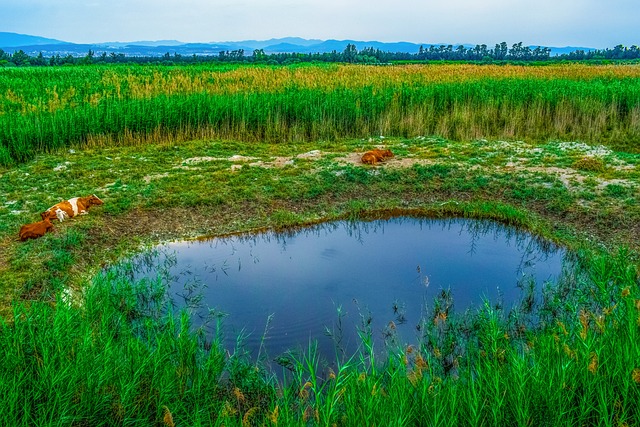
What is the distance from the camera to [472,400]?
2.25 meters

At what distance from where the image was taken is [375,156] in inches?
326

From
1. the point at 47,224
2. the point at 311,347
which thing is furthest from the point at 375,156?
the point at 311,347

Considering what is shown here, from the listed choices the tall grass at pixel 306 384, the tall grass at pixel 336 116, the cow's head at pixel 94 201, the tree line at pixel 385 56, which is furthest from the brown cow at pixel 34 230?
the tree line at pixel 385 56

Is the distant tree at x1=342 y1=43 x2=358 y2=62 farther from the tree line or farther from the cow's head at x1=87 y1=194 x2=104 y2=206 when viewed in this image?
the cow's head at x1=87 y1=194 x2=104 y2=206

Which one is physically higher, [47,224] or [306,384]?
[306,384]

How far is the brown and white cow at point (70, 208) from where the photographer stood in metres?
5.71

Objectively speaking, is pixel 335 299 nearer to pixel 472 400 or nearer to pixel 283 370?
pixel 283 370

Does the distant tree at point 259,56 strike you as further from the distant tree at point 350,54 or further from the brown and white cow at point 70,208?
the brown and white cow at point 70,208

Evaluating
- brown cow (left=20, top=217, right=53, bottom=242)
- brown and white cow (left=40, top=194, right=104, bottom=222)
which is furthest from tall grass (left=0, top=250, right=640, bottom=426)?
brown and white cow (left=40, top=194, right=104, bottom=222)

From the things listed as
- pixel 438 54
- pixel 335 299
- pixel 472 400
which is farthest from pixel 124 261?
pixel 438 54

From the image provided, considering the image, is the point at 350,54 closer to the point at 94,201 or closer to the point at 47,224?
the point at 94,201

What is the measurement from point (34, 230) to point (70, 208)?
0.62 meters

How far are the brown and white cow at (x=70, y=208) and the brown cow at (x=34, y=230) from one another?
0.31m

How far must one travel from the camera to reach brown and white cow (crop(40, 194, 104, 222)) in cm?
571
